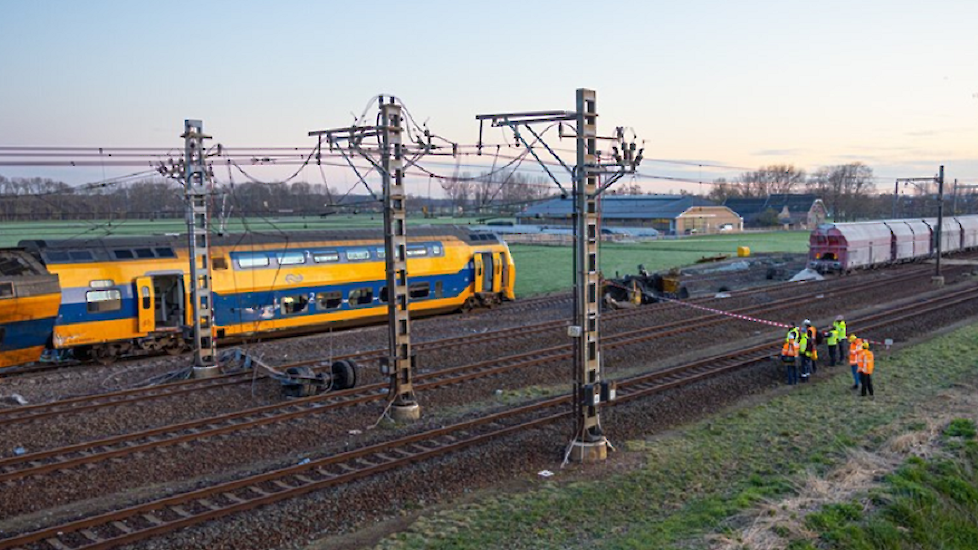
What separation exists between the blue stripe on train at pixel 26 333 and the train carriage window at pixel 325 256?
8.99 meters

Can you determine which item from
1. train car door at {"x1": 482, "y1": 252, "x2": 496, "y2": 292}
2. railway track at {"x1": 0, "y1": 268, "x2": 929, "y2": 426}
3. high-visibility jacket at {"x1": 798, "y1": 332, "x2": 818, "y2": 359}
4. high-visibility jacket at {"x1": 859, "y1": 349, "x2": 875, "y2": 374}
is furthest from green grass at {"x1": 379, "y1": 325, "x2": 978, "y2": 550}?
train car door at {"x1": 482, "y1": 252, "x2": 496, "y2": 292}

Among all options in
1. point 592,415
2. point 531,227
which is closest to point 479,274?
point 592,415

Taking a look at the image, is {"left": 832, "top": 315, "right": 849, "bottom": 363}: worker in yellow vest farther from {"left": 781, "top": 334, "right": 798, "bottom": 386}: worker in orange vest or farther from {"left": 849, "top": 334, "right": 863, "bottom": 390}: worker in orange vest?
{"left": 781, "top": 334, "right": 798, "bottom": 386}: worker in orange vest

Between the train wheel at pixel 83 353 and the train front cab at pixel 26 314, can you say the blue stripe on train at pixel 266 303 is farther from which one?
the train front cab at pixel 26 314

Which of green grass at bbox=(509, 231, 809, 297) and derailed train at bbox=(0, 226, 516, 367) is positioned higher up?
derailed train at bbox=(0, 226, 516, 367)

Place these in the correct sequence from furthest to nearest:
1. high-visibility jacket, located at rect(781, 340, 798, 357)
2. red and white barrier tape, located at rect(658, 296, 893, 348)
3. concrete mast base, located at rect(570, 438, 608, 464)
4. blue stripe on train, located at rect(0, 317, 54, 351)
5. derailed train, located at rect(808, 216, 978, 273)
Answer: derailed train, located at rect(808, 216, 978, 273) → red and white barrier tape, located at rect(658, 296, 893, 348) → high-visibility jacket, located at rect(781, 340, 798, 357) → blue stripe on train, located at rect(0, 317, 54, 351) → concrete mast base, located at rect(570, 438, 608, 464)

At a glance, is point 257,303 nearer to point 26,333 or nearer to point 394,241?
point 26,333

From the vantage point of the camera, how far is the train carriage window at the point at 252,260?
26719 millimetres

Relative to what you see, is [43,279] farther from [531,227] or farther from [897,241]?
[531,227]

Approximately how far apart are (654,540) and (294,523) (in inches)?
205

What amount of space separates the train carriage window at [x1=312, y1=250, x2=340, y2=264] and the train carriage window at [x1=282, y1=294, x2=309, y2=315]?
140 cm

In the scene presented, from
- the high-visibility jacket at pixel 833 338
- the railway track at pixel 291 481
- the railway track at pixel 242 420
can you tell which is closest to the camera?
the railway track at pixel 291 481

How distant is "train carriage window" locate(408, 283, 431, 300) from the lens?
31.5 meters

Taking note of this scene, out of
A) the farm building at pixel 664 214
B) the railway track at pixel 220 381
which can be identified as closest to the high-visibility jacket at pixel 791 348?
the railway track at pixel 220 381
